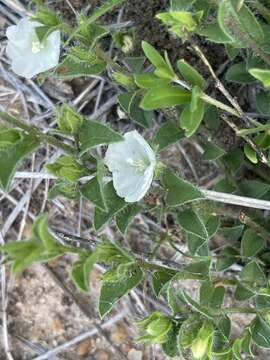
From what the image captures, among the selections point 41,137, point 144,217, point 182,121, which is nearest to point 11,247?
point 41,137

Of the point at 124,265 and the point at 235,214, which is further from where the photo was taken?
the point at 235,214

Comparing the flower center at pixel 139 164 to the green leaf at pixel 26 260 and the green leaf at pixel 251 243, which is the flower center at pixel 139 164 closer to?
the green leaf at pixel 251 243

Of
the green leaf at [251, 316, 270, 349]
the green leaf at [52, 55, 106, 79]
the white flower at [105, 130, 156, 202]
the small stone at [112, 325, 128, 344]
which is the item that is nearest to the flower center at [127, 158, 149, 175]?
the white flower at [105, 130, 156, 202]

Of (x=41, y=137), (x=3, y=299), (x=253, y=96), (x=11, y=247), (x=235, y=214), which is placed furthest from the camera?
(x=3, y=299)

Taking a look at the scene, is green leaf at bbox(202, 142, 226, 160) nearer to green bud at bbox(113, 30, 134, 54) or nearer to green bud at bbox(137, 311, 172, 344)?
green bud at bbox(113, 30, 134, 54)

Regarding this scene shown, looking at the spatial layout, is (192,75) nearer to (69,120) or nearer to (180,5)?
(180,5)

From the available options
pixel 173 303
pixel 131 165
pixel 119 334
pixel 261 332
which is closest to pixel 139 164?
pixel 131 165

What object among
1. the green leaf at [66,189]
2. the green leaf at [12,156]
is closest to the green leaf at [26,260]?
the green leaf at [12,156]

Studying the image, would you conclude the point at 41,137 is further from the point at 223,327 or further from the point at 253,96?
the point at 253,96
